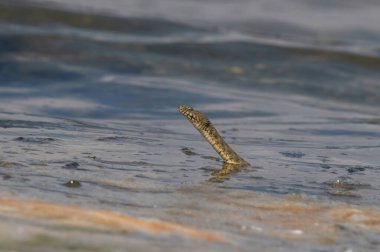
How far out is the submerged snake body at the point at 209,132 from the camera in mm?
4477

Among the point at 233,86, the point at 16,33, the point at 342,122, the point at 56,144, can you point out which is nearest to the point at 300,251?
the point at 56,144

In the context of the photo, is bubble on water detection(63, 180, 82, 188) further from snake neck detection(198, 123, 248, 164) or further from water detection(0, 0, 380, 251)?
snake neck detection(198, 123, 248, 164)

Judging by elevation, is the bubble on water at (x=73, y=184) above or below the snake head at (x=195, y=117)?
below

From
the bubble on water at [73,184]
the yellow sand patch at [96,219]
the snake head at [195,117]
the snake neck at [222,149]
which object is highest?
the snake head at [195,117]

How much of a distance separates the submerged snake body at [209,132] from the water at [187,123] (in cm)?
6

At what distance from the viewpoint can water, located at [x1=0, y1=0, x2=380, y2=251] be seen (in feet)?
10.9

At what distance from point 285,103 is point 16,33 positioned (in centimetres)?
260

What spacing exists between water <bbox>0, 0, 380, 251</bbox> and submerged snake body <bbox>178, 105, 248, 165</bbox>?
60mm

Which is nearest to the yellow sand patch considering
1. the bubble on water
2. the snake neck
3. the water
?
the water

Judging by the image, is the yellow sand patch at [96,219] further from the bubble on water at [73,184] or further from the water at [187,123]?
the bubble on water at [73,184]

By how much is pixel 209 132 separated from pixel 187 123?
213 centimetres

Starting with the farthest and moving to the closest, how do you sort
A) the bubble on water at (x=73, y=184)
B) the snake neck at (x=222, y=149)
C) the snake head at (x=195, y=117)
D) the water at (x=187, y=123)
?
the snake neck at (x=222, y=149)
the snake head at (x=195, y=117)
the bubble on water at (x=73, y=184)
the water at (x=187, y=123)

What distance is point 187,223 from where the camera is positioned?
318 cm

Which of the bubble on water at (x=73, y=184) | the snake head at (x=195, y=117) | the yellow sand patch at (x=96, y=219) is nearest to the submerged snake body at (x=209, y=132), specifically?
the snake head at (x=195, y=117)
